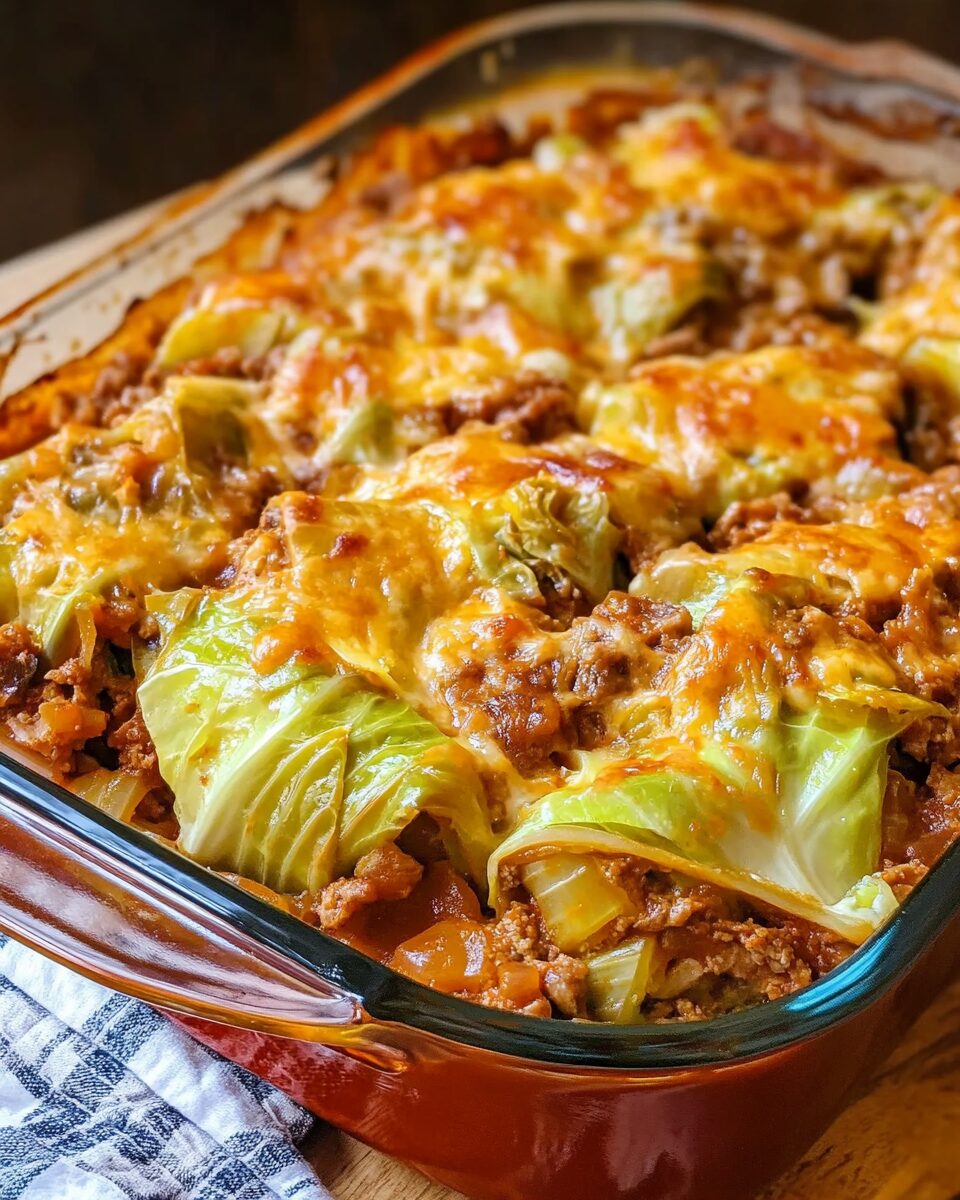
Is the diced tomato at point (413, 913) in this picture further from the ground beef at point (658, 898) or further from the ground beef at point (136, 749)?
the ground beef at point (136, 749)

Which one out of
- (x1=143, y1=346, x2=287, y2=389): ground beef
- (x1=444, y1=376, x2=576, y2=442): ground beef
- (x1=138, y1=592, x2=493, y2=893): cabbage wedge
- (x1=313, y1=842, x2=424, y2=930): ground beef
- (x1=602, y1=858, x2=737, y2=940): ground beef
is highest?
(x1=143, y1=346, x2=287, y2=389): ground beef

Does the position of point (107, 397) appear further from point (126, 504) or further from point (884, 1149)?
point (884, 1149)

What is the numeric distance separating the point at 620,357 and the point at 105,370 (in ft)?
3.54

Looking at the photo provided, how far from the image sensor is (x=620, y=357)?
2.89m

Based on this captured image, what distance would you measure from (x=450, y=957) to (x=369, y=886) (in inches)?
5.7

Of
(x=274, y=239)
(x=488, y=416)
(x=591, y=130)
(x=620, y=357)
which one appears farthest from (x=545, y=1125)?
(x=591, y=130)

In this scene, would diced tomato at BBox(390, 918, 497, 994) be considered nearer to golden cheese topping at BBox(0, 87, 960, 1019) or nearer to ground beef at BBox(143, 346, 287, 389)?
golden cheese topping at BBox(0, 87, 960, 1019)

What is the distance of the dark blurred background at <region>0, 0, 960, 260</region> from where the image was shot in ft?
17.9

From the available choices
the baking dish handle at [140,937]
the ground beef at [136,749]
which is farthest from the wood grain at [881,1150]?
the ground beef at [136,749]

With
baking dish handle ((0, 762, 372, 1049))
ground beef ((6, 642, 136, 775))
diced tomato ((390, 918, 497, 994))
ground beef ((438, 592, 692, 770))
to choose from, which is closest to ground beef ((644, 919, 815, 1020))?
diced tomato ((390, 918, 497, 994))

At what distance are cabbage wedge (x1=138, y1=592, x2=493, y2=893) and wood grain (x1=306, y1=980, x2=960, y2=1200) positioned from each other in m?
0.47

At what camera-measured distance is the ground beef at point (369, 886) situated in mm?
1811

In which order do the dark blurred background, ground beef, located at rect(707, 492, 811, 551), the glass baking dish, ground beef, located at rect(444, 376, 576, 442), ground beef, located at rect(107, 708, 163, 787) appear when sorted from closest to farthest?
the glass baking dish, ground beef, located at rect(107, 708, 163, 787), ground beef, located at rect(707, 492, 811, 551), ground beef, located at rect(444, 376, 576, 442), the dark blurred background

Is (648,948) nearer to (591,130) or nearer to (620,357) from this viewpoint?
(620,357)
